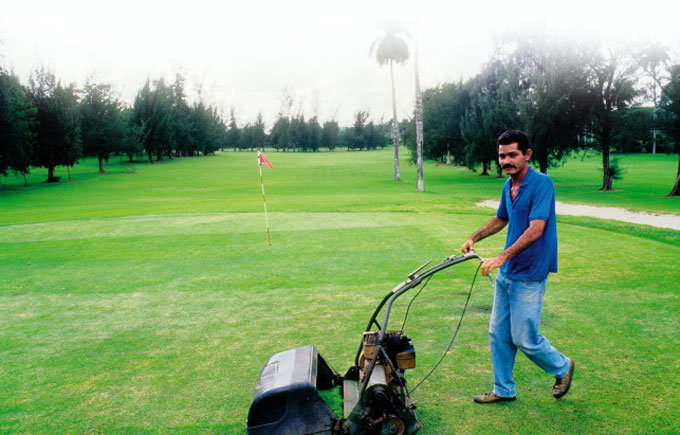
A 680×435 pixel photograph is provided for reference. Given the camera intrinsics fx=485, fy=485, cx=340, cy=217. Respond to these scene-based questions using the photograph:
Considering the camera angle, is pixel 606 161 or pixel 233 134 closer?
pixel 606 161

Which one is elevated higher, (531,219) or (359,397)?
(531,219)

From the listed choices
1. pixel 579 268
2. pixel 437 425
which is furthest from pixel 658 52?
pixel 437 425

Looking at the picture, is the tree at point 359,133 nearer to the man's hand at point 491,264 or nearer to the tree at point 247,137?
the tree at point 247,137

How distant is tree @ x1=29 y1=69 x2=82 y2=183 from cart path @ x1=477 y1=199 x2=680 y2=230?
4113 cm

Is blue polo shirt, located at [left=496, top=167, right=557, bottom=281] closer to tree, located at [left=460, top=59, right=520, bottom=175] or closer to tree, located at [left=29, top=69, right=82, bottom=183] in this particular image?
tree, located at [left=460, top=59, right=520, bottom=175]

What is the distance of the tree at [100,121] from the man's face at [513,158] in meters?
60.4

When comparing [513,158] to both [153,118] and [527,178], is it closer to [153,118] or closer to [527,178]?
[527,178]

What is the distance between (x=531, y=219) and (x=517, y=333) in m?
0.99

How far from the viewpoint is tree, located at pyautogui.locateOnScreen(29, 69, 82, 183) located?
46.3m

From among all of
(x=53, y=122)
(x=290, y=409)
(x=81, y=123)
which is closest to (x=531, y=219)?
(x=290, y=409)

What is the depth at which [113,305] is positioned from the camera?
743cm

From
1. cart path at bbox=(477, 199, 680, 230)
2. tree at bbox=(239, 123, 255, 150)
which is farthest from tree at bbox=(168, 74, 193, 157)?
cart path at bbox=(477, 199, 680, 230)

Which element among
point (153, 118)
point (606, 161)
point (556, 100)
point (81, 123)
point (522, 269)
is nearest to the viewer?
point (522, 269)

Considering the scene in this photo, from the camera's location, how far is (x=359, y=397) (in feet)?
12.0
